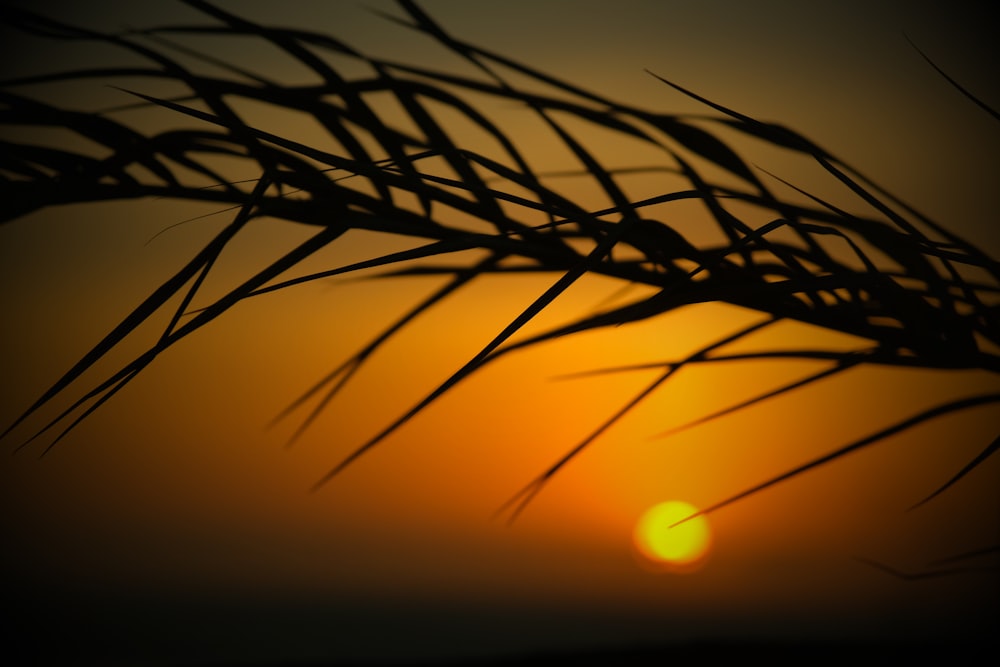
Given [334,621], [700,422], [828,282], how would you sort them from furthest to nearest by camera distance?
[334,621], [700,422], [828,282]

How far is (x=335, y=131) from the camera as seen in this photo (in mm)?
339

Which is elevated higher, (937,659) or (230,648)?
Answer: (230,648)

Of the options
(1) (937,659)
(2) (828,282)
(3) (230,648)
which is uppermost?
(3) (230,648)

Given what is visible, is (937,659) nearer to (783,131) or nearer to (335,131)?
(783,131)

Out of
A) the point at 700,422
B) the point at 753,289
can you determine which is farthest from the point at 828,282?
the point at 700,422

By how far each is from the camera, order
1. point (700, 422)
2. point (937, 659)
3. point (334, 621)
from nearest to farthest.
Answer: point (700, 422) < point (937, 659) < point (334, 621)

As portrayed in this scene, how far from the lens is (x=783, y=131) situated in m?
0.33

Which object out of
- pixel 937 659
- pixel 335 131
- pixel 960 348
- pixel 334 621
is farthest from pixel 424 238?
pixel 334 621

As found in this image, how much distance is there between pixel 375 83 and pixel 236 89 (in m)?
0.06

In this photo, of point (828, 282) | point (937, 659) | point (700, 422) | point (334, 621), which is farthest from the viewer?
point (334, 621)

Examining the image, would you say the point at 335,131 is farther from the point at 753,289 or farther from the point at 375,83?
the point at 753,289

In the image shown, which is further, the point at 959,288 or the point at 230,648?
the point at 230,648

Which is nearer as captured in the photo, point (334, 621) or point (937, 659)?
point (937, 659)

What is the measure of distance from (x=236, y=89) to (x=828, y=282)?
0.25 m
